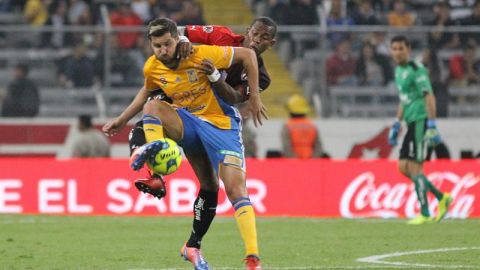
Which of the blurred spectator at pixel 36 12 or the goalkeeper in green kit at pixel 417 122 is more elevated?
the blurred spectator at pixel 36 12

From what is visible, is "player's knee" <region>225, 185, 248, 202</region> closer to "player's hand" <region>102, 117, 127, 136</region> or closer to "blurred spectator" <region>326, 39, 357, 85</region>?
"player's hand" <region>102, 117, 127, 136</region>

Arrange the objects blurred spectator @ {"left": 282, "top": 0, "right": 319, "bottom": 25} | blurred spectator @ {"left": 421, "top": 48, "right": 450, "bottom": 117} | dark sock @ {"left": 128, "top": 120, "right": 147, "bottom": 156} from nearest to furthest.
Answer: dark sock @ {"left": 128, "top": 120, "right": 147, "bottom": 156} < blurred spectator @ {"left": 421, "top": 48, "right": 450, "bottom": 117} < blurred spectator @ {"left": 282, "top": 0, "right": 319, "bottom": 25}

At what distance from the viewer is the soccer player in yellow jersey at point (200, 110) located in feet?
31.4

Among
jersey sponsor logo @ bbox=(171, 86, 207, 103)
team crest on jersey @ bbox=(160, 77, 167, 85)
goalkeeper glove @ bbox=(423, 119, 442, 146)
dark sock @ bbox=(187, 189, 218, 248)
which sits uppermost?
team crest on jersey @ bbox=(160, 77, 167, 85)

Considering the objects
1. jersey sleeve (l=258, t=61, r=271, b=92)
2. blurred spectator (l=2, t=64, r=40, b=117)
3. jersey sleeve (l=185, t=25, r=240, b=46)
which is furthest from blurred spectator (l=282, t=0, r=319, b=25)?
jersey sleeve (l=185, t=25, r=240, b=46)

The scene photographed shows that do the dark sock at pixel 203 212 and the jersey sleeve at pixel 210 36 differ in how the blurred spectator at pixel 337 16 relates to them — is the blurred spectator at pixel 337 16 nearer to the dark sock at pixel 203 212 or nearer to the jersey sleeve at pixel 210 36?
the jersey sleeve at pixel 210 36

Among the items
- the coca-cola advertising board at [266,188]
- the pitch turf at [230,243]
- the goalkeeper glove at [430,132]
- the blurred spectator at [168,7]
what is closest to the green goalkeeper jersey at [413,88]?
the goalkeeper glove at [430,132]

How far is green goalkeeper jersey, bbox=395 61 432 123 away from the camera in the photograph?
16469mm

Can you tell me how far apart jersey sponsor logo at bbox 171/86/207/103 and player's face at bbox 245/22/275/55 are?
2.45ft

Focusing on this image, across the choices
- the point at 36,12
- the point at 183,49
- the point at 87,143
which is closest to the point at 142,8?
the point at 36,12

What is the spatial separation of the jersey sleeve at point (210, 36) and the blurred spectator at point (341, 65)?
11.0 metres

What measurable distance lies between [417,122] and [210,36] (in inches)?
265

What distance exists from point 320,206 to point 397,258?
7.33 metres

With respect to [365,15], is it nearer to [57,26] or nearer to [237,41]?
[57,26]
